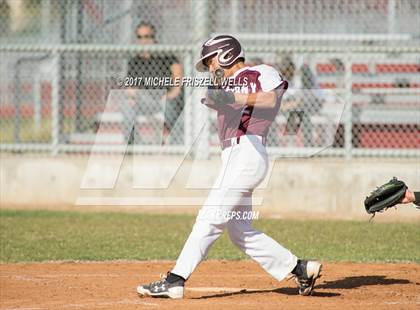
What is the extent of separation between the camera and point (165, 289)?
757 cm

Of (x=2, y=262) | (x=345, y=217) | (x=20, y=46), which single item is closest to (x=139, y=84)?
(x=20, y=46)

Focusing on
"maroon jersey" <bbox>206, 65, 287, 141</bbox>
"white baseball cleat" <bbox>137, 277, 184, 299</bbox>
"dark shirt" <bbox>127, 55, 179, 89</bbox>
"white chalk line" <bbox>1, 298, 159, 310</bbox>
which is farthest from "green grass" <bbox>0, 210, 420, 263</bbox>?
"maroon jersey" <bbox>206, 65, 287, 141</bbox>

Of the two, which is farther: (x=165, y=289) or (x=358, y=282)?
(x=358, y=282)

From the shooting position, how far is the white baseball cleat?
7555 mm

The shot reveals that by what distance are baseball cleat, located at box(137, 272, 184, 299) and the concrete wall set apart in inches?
247

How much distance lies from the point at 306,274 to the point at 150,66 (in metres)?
7.69

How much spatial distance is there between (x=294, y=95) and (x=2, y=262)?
6206mm

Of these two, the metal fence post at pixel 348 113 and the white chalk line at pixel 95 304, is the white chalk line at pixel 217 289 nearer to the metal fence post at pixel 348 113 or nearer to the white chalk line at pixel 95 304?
the white chalk line at pixel 95 304

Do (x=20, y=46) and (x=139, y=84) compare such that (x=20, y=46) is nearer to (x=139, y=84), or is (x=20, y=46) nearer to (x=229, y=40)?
(x=139, y=84)

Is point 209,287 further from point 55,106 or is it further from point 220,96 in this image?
point 55,106

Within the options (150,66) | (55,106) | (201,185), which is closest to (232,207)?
(201,185)

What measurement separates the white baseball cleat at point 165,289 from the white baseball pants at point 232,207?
0.11 m

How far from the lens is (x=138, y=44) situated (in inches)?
585

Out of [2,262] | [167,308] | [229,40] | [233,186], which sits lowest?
[2,262]
